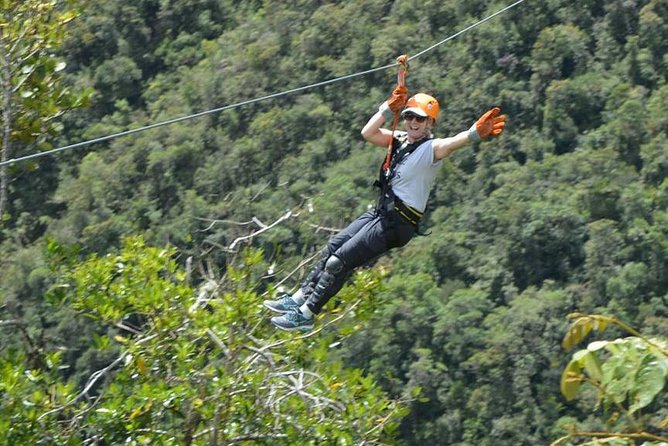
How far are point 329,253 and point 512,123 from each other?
1499 inches

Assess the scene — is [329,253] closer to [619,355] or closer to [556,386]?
[619,355]

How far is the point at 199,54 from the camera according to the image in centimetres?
5322

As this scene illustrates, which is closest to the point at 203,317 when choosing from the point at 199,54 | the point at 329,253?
the point at 329,253

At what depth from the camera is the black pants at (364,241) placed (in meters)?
6.97

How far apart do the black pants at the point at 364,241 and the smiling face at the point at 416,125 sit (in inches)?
14.4

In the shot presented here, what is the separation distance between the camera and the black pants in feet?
22.9

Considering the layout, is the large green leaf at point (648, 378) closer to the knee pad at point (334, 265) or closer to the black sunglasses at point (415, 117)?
the black sunglasses at point (415, 117)

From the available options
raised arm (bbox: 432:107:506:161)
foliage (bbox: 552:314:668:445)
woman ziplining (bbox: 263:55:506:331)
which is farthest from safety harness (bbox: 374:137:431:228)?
foliage (bbox: 552:314:668:445)

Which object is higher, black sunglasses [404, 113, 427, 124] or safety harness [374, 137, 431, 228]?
black sunglasses [404, 113, 427, 124]

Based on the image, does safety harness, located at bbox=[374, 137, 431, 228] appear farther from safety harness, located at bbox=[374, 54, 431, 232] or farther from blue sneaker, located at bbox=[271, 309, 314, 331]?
blue sneaker, located at bbox=[271, 309, 314, 331]

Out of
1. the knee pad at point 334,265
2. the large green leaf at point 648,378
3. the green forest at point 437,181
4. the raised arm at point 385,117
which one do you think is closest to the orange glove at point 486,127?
the raised arm at point 385,117

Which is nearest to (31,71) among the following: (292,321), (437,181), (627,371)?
(292,321)

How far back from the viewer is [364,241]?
699 centimetres

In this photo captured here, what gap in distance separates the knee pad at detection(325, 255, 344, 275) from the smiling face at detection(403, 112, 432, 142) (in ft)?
2.16
